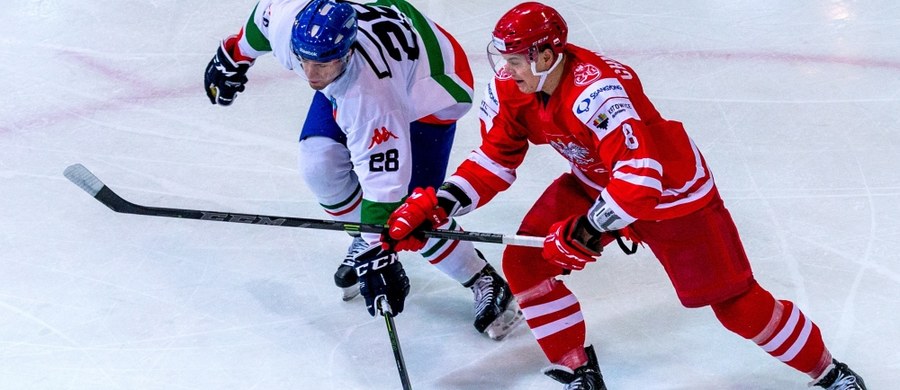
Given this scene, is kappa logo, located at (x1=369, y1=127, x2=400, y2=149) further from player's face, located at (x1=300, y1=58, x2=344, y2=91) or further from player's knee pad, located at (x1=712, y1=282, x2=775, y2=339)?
player's knee pad, located at (x1=712, y1=282, x2=775, y2=339)

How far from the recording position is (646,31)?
16.8ft

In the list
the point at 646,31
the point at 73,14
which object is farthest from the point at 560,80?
the point at 73,14

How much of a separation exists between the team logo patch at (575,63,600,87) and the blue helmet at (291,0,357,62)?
1.98 ft

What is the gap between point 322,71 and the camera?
2963 millimetres

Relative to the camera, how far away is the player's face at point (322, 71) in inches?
116

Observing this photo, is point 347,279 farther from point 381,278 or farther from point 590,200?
point 590,200

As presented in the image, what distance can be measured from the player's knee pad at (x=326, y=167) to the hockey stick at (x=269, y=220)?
213 millimetres

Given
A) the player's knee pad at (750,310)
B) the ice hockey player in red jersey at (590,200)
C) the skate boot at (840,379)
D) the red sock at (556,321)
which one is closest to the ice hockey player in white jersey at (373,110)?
the ice hockey player in red jersey at (590,200)

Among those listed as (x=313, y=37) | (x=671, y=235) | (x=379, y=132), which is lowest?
(x=671, y=235)

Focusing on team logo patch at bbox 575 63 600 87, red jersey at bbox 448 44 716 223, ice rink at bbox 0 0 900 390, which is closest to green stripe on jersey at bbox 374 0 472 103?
red jersey at bbox 448 44 716 223

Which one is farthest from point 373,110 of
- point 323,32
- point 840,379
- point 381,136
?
point 840,379

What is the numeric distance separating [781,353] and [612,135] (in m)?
0.80

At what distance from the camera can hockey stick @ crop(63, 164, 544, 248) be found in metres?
3.05

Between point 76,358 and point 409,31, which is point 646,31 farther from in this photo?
point 76,358
